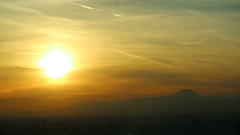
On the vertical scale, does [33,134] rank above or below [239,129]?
below

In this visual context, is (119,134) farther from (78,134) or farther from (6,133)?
(6,133)

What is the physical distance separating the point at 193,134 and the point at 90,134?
3530 cm

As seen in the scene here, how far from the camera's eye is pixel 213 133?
5330 inches

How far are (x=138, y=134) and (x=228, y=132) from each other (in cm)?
3084

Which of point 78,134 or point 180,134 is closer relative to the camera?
point 180,134

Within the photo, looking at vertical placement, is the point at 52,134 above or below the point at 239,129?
below

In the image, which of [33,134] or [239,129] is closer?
[239,129]

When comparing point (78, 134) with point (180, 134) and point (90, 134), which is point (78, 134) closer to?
point (90, 134)

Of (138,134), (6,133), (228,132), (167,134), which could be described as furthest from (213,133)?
(6,133)

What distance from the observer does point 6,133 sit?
147 m

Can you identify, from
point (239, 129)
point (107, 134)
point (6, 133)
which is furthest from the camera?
point (6, 133)

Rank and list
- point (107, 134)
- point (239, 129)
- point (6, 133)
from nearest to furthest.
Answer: point (239, 129) < point (107, 134) < point (6, 133)

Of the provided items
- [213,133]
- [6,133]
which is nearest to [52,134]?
[6,133]

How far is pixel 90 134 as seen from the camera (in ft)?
458
